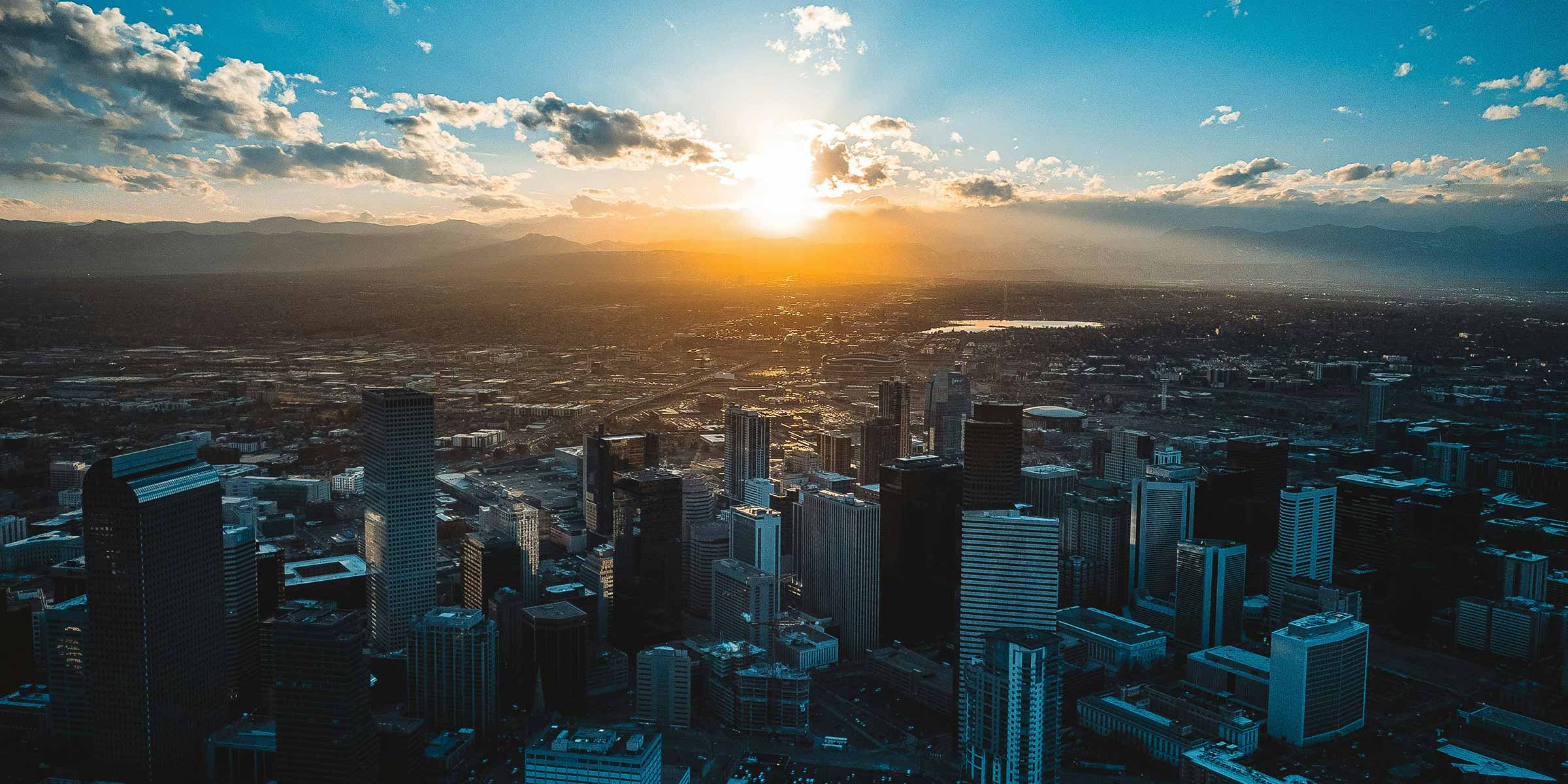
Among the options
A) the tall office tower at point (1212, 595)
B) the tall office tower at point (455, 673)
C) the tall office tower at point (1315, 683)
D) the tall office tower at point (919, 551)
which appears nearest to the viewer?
the tall office tower at point (455, 673)

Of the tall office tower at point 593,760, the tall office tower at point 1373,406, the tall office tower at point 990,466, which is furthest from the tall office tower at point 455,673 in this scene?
the tall office tower at point 1373,406

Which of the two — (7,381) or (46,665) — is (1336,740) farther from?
(7,381)

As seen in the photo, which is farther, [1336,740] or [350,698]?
[1336,740]

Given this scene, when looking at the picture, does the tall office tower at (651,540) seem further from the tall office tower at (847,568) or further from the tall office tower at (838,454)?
the tall office tower at (838,454)

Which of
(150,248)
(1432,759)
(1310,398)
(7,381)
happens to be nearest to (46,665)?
(7,381)

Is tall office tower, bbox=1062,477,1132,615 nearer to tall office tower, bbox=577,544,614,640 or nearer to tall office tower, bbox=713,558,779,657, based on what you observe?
tall office tower, bbox=713,558,779,657
